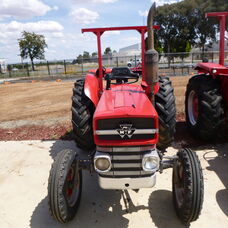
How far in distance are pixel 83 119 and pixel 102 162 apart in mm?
1221

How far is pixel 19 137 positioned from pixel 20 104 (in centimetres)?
367

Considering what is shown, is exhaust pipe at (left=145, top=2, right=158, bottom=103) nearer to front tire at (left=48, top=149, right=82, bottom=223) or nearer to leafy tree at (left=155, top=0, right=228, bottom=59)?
front tire at (left=48, top=149, right=82, bottom=223)

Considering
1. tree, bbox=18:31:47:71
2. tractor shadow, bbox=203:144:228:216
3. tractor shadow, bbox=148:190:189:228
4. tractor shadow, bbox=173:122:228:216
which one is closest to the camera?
tractor shadow, bbox=148:190:189:228

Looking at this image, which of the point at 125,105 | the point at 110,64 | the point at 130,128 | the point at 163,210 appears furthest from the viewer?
the point at 110,64

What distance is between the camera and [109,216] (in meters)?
2.79

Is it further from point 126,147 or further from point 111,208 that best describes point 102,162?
point 111,208

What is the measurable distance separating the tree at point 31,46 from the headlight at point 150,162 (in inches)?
1194

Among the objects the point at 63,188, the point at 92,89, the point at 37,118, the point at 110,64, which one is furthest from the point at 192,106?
the point at 110,64

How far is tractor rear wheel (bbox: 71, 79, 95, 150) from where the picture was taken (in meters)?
3.57

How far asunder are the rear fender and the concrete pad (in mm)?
1094

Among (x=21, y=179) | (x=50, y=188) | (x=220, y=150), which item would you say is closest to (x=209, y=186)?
(x=220, y=150)

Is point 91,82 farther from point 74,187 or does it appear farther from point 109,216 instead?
point 109,216

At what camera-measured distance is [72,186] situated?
2.80 metres

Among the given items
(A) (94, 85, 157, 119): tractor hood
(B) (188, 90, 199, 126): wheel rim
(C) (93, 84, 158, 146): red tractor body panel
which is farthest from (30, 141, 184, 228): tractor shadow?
(B) (188, 90, 199, 126): wheel rim
